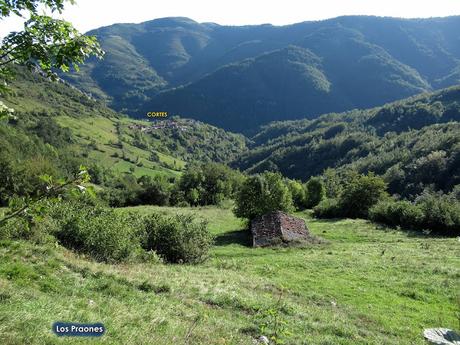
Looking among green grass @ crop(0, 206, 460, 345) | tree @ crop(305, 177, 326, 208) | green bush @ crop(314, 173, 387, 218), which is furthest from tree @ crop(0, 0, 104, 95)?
tree @ crop(305, 177, 326, 208)

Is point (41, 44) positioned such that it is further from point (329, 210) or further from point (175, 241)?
point (329, 210)

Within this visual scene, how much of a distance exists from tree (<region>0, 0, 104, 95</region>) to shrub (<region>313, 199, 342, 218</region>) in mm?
67774

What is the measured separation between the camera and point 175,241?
2855 centimetres

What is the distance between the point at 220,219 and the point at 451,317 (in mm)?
47496

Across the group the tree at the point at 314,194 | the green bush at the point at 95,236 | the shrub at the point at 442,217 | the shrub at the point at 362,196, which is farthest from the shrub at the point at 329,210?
the green bush at the point at 95,236

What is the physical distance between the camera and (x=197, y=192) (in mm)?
97750

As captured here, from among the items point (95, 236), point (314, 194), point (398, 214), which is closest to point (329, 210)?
point (314, 194)

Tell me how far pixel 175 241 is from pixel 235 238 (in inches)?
737

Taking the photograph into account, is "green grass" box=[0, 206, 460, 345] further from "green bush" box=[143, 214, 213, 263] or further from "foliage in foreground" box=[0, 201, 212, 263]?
"foliage in foreground" box=[0, 201, 212, 263]

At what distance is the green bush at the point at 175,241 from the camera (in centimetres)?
2850

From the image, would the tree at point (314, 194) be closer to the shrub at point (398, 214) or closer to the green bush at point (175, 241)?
the shrub at point (398, 214)

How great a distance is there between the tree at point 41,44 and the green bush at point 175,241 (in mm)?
23192

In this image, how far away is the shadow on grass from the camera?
43312 mm

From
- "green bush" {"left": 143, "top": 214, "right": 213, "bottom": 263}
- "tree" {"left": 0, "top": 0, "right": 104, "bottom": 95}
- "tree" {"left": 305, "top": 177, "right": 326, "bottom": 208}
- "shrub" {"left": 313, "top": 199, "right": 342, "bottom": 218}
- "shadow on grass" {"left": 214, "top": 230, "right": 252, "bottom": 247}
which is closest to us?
"tree" {"left": 0, "top": 0, "right": 104, "bottom": 95}
